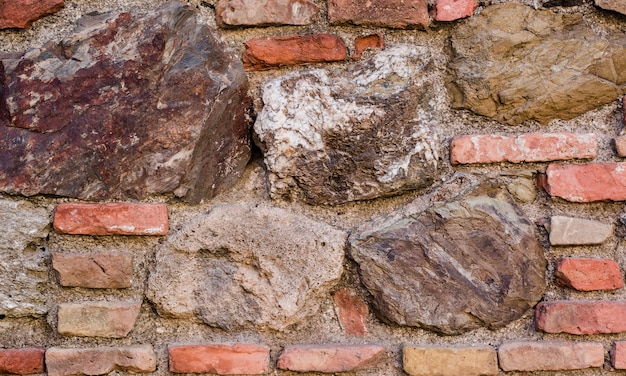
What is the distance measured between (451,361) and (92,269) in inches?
24.9

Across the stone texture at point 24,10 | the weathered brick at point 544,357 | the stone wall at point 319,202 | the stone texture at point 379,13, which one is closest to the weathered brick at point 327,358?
the stone wall at point 319,202

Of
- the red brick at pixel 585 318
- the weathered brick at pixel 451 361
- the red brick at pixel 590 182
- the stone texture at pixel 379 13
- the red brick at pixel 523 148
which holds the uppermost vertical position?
the stone texture at pixel 379 13

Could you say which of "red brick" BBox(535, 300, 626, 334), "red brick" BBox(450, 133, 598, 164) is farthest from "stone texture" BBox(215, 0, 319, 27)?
"red brick" BBox(535, 300, 626, 334)

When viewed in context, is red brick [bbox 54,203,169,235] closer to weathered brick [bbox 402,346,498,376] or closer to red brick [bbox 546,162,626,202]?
weathered brick [bbox 402,346,498,376]

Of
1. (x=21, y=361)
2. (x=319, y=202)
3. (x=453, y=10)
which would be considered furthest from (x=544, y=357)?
(x=21, y=361)

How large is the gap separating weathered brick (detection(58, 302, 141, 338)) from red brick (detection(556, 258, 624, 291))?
75cm

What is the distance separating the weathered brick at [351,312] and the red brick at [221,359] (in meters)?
0.15

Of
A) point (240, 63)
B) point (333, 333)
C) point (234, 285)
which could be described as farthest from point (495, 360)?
point (240, 63)

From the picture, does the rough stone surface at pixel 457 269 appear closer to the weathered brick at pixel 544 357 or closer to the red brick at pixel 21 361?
the weathered brick at pixel 544 357

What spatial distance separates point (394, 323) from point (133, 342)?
0.45m

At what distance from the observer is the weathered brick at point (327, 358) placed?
1143 mm

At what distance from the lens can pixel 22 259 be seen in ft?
3.80

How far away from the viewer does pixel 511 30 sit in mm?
1199

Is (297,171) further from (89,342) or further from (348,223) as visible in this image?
(89,342)
